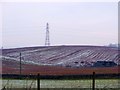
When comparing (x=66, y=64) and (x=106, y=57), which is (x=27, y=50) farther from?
(x=106, y=57)

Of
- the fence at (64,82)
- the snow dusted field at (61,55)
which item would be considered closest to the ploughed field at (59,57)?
the snow dusted field at (61,55)

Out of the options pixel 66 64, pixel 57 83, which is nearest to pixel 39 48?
pixel 66 64

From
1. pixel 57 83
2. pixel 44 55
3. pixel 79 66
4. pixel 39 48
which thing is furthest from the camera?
pixel 39 48

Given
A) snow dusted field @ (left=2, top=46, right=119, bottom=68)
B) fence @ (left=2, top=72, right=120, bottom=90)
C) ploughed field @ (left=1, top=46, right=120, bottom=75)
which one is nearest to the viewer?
fence @ (left=2, top=72, right=120, bottom=90)

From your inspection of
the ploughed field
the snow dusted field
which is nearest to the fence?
the ploughed field

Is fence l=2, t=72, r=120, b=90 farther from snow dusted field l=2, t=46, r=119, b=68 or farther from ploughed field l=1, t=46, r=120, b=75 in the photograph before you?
snow dusted field l=2, t=46, r=119, b=68

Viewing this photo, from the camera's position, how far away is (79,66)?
80.3ft

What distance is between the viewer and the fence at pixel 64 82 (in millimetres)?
12373

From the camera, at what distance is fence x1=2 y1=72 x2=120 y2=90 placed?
1237 centimetres

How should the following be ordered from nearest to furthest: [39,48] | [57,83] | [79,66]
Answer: [57,83]
[79,66]
[39,48]

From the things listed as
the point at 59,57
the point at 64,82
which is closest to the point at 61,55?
the point at 59,57

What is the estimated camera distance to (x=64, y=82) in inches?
617

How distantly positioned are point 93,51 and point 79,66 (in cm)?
457

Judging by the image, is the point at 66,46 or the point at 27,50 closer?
the point at 27,50
